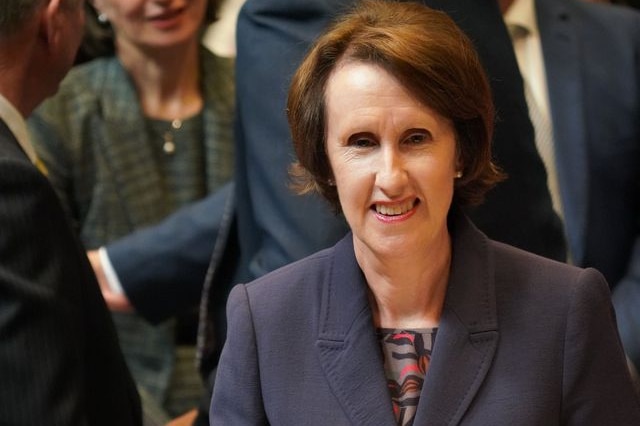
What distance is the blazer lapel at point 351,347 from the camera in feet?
6.24

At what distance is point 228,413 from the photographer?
1974 millimetres

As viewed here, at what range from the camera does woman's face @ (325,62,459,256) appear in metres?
1.85

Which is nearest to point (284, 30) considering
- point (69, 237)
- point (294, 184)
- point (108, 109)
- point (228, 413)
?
point (294, 184)

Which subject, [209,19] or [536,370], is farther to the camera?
[209,19]

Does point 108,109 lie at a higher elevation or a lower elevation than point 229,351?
lower

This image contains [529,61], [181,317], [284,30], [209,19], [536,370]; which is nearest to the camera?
[536,370]

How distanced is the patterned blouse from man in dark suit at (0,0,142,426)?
1.72 ft

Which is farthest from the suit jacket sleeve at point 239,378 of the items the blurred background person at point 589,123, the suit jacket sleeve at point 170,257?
the suit jacket sleeve at point 170,257

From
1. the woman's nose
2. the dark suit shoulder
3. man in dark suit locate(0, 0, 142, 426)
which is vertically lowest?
man in dark suit locate(0, 0, 142, 426)

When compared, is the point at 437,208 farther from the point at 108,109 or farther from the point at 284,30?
the point at 108,109

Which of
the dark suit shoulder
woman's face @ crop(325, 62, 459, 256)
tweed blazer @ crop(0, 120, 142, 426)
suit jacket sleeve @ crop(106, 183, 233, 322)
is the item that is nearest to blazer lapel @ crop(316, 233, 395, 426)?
woman's face @ crop(325, 62, 459, 256)

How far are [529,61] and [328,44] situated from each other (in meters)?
0.86

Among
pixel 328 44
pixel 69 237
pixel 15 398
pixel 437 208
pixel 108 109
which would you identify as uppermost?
pixel 328 44

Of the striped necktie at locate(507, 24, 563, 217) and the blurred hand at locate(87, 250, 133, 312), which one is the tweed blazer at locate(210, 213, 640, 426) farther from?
the blurred hand at locate(87, 250, 133, 312)
